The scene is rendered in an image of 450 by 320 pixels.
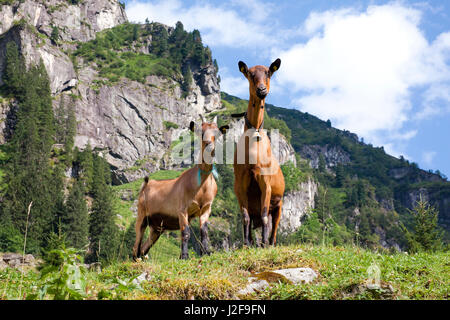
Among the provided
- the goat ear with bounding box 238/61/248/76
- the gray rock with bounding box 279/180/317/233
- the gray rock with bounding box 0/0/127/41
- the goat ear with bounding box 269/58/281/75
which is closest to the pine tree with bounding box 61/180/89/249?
the goat ear with bounding box 238/61/248/76

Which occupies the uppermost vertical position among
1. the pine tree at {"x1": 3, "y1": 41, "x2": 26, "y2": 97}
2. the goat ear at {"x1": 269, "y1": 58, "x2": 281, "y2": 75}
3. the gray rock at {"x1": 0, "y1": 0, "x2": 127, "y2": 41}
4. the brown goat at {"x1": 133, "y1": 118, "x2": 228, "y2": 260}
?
the gray rock at {"x1": 0, "y1": 0, "x2": 127, "y2": 41}

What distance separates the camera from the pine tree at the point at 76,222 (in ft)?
197

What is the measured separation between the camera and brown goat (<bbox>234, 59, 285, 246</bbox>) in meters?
8.80

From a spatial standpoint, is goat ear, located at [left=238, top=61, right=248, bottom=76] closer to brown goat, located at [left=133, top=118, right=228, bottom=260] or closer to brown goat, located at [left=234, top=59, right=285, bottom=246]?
brown goat, located at [left=234, top=59, right=285, bottom=246]

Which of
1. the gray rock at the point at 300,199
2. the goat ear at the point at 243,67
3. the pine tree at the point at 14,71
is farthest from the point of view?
the gray rock at the point at 300,199

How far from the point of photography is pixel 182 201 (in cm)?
1016

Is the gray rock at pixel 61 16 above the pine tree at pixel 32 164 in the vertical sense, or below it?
above

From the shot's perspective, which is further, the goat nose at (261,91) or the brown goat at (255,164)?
the brown goat at (255,164)

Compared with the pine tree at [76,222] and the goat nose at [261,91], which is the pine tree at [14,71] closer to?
the pine tree at [76,222]

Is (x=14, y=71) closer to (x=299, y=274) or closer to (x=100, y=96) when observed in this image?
(x=100, y=96)

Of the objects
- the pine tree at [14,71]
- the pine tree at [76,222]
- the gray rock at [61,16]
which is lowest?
the pine tree at [76,222]

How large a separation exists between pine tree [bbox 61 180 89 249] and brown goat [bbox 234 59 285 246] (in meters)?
54.3

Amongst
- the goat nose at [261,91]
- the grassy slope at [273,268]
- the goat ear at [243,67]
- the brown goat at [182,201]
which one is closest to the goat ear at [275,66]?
the goat ear at [243,67]

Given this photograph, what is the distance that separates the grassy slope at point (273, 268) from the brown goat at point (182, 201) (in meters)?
1.64
